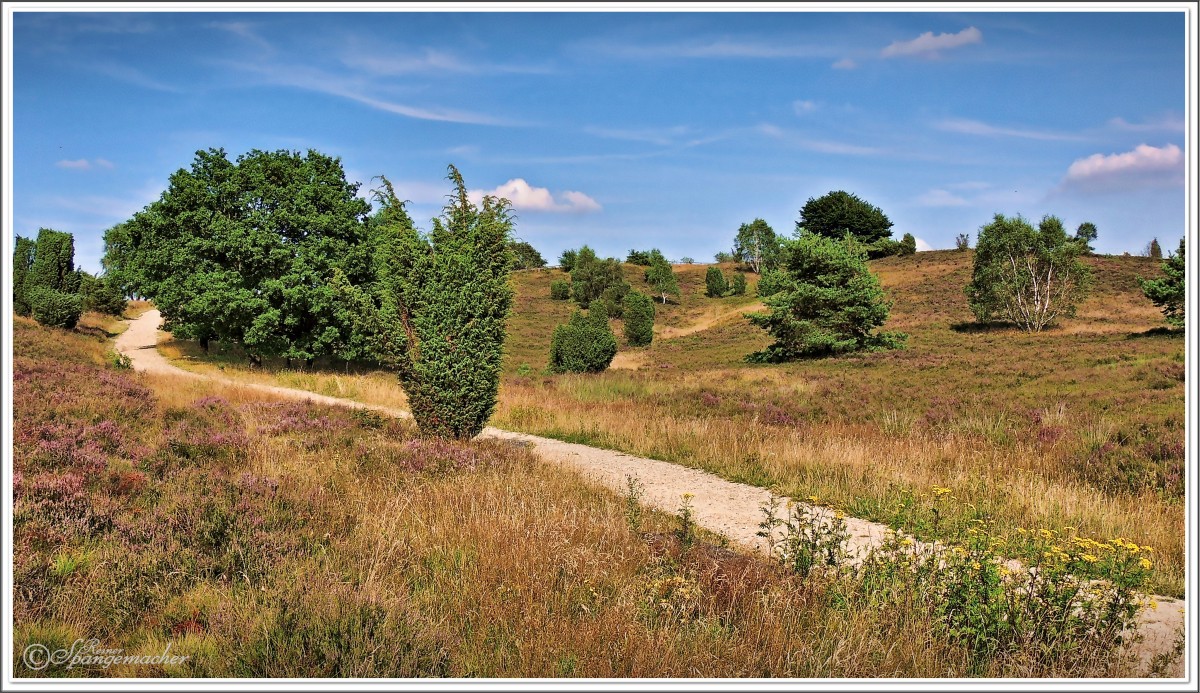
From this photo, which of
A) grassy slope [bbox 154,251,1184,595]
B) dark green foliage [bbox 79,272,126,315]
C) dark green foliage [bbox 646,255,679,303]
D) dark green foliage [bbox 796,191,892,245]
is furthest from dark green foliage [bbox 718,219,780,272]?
dark green foliage [bbox 79,272,126,315]

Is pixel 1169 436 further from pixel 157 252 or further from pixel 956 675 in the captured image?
pixel 157 252

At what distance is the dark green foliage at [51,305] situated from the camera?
31953 millimetres

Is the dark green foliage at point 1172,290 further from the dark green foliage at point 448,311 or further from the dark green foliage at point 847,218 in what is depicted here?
the dark green foliage at point 847,218

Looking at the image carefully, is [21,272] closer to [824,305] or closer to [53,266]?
[53,266]

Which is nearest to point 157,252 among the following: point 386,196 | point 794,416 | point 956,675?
point 386,196

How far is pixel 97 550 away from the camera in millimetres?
4645

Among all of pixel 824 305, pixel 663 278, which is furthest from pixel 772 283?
pixel 663 278

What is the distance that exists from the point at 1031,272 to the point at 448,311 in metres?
45.2

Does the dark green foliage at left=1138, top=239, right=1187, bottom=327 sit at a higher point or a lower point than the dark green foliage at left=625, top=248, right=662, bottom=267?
lower

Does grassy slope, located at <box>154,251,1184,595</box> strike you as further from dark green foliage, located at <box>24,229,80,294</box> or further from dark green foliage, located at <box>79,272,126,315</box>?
dark green foliage, located at <box>79,272,126,315</box>

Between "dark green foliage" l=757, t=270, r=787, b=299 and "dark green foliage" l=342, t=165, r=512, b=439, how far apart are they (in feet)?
96.4

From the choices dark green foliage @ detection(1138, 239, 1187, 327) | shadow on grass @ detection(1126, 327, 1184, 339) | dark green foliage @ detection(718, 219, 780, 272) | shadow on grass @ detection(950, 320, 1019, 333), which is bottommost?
shadow on grass @ detection(1126, 327, 1184, 339)

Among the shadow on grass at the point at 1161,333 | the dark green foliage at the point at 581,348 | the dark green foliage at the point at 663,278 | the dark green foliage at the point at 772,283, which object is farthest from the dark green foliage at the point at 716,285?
the shadow on grass at the point at 1161,333

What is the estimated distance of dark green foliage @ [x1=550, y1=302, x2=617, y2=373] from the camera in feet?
110
